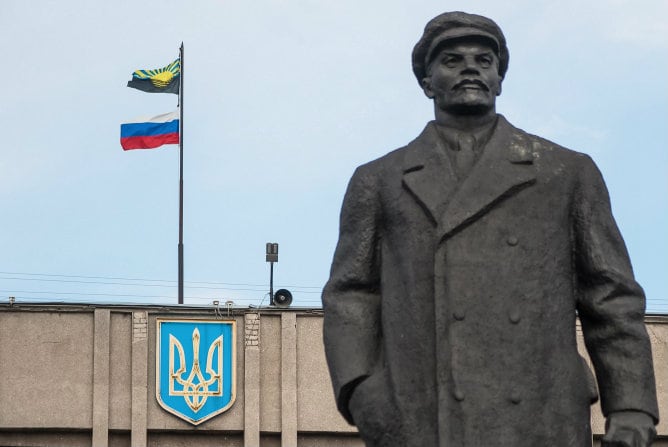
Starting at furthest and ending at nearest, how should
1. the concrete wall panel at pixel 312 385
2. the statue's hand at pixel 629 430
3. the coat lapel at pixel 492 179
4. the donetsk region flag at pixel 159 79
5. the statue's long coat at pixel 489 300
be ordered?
the donetsk region flag at pixel 159 79 < the concrete wall panel at pixel 312 385 < the coat lapel at pixel 492 179 < the statue's long coat at pixel 489 300 < the statue's hand at pixel 629 430

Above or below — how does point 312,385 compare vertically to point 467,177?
below

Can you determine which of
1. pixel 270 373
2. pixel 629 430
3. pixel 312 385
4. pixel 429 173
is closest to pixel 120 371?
pixel 270 373

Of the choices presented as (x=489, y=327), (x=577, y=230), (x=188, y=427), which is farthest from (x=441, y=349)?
(x=188, y=427)

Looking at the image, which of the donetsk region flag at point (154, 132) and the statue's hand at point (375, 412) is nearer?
the statue's hand at point (375, 412)

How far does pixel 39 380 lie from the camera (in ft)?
149

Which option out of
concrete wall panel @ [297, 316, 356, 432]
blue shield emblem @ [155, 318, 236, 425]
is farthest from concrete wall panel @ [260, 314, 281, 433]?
blue shield emblem @ [155, 318, 236, 425]

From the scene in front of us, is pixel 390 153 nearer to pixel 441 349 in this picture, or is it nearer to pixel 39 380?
pixel 441 349

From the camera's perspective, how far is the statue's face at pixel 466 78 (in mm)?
9227

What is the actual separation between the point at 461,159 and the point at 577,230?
0.62 m

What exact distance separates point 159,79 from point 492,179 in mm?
42575

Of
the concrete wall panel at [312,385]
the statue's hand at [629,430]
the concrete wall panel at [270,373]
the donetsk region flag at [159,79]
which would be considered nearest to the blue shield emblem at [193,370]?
the concrete wall panel at [270,373]

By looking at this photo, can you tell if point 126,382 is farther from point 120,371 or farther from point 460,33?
point 460,33

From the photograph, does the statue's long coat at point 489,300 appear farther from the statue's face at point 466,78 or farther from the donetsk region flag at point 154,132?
the donetsk region flag at point 154,132

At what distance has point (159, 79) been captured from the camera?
51219 mm
